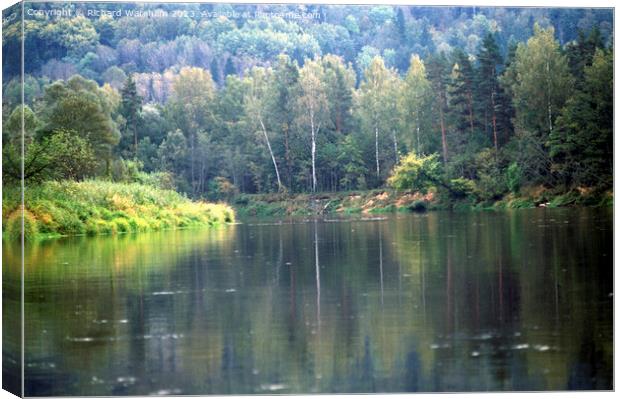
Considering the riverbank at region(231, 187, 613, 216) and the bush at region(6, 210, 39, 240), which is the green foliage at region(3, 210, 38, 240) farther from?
the riverbank at region(231, 187, 613, 216)

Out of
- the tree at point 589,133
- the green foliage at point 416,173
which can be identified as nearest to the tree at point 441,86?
the green foliage at point 416,173

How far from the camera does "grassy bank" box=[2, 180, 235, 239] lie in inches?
476

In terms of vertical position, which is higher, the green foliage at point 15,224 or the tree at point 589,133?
the tree at point 589,133

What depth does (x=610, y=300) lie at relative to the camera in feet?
35.0

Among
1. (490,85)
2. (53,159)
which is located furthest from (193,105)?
(490,85)

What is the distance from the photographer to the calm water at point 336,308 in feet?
30.7

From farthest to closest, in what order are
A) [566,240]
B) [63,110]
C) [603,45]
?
[566,240] < [63,110] < [603,45]

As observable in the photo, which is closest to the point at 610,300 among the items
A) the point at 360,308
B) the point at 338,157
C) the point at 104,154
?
the point at 360,308

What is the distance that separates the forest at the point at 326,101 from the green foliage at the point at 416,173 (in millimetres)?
19

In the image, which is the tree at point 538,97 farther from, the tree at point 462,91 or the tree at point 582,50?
the tree at point 462,91

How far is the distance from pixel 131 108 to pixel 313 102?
6.67 ft

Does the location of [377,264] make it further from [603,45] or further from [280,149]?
[603,45]

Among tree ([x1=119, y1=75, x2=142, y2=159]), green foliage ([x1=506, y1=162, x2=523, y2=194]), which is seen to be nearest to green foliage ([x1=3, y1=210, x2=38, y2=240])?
tree ([x1=119, y1=75, x2=142, y2=159])

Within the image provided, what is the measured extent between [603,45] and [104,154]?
5360mm
